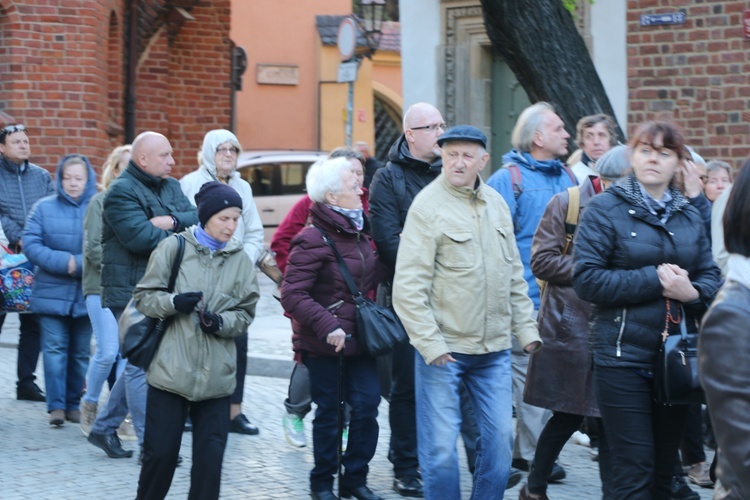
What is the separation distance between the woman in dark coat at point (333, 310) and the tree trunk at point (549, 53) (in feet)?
12.2

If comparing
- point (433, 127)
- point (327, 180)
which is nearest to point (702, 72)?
point (433, 127)

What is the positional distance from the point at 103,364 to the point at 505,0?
4.17m

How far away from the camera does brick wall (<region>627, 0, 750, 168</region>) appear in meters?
11.6

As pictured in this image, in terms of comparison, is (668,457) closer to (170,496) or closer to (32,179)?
(170,496)

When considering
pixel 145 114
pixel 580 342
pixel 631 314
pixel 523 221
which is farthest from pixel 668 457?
pixel 145 114

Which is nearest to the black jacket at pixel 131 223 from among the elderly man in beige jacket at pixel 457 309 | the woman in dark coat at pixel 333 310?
the woman in dark coat at pixel 333 310

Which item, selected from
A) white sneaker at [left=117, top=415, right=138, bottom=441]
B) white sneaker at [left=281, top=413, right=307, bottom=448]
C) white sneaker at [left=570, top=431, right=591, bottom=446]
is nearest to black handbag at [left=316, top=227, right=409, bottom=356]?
white sneaker at [left=281, top=413, right=307, bottom=448]

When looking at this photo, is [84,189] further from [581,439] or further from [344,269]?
[581,439]

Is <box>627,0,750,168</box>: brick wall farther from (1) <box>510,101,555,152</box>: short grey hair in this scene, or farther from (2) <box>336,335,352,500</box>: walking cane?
(2) <box>336,335,352,500</box>: walking cane

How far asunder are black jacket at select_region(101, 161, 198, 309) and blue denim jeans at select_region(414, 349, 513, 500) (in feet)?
7.48

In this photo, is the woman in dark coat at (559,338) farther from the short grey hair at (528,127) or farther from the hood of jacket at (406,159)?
the hood of jacket at (406,159)

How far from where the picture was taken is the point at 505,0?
32.2 ft

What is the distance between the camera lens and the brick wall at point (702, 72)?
1159 cm

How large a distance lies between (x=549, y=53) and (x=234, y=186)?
2.95m
